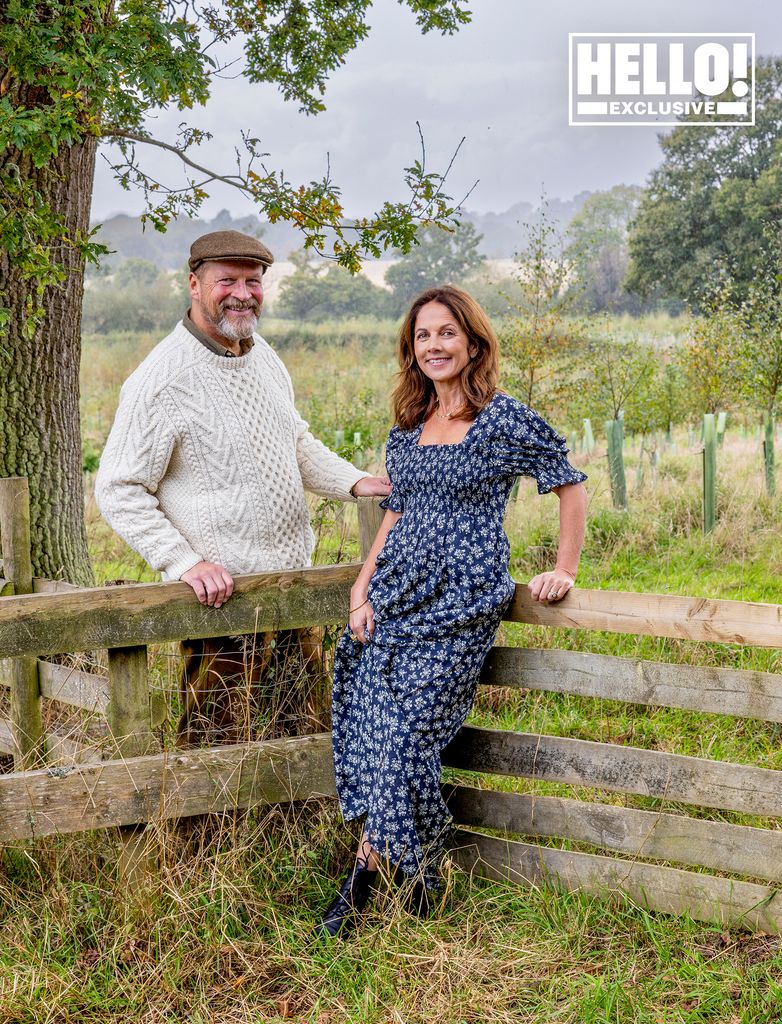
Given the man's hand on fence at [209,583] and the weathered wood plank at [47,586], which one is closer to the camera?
the man's hand on fence at [209,583]

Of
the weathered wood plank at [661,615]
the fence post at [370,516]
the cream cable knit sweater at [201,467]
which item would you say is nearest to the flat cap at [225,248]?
the cream cable knit sweater at [201,467]

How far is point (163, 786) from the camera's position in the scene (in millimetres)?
3354

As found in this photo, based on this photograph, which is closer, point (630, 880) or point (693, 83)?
point (630, 880)

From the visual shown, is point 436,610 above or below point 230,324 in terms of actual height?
below

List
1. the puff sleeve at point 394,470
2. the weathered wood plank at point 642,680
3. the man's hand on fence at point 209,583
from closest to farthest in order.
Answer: the weathered wood plank at point 642,680 → the man's hand on fence at point 209,583 → the puff sleeve at point 394,470

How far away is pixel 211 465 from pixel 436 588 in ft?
3.09

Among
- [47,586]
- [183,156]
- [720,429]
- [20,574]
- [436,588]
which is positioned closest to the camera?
[436,588]

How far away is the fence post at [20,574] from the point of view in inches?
162

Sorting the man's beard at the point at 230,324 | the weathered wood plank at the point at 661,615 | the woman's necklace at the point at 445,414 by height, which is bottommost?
the weathered wood plank at the point at 661,615

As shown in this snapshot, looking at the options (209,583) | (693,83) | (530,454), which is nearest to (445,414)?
(530,454)

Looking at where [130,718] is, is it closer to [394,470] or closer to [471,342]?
[394,470]

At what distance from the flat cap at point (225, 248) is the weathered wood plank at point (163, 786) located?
173 cm

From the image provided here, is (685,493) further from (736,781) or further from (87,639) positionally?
(87,639)

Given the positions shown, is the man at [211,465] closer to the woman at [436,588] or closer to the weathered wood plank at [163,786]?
the weathered wood plank at [163,786]
